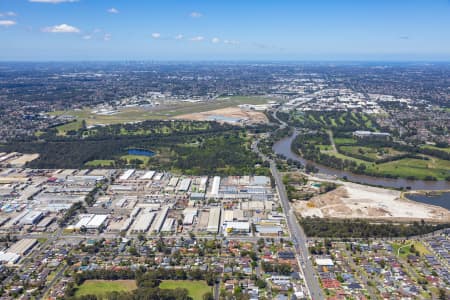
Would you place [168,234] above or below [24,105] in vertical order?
below

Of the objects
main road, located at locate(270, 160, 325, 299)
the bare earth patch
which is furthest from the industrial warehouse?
the bare earth patch

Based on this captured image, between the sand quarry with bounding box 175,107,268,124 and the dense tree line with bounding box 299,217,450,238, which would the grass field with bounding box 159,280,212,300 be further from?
the sand quarry with bounding box 175,107,268,124

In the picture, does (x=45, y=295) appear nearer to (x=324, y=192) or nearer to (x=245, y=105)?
(x=324, y=192)

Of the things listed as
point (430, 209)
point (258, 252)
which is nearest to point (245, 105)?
point (430, 209)

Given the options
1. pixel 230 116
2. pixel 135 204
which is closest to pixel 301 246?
pixel 135 204

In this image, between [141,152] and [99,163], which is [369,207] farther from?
[99,163]

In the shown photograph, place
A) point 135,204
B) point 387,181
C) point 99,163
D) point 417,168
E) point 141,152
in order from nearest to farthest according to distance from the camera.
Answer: point 135,204 → point 387,181 → point 417,168 → point 99,163 → point 141,152
